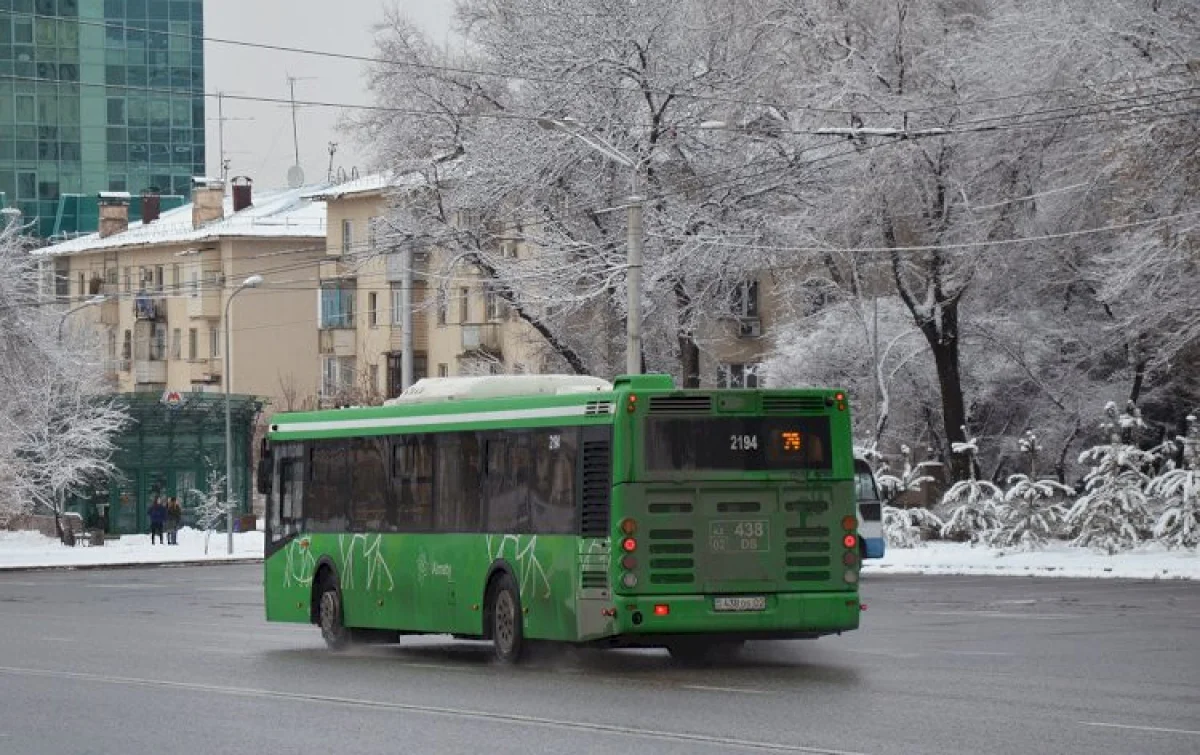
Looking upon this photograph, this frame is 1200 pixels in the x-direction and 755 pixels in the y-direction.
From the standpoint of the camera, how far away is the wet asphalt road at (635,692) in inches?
600

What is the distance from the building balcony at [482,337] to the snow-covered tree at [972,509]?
40.6 m

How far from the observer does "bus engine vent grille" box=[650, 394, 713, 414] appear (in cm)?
2177

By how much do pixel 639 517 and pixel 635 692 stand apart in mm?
A: 2686

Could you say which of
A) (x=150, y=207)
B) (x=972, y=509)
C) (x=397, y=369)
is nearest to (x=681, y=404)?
(x=972, y=509)

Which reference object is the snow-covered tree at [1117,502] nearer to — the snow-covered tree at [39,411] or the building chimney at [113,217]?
the snow-covered tree at [39,411]

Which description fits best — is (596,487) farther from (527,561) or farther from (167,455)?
(167,455)

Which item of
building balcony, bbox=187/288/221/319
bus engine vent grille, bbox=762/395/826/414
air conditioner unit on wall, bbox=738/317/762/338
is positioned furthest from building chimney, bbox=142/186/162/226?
bus engine vent grille, bbox=762/395/826/414

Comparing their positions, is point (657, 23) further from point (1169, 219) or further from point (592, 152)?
point (1169, 219)

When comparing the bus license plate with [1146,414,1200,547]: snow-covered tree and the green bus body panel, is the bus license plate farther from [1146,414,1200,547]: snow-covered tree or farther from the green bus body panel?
[1146,414,1200,547]: snow-covered tree

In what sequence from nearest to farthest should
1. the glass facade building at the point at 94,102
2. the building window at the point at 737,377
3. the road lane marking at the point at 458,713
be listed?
the road lane marking at the point at 458,713, the building window at the point at 737,377, the glass facade building at the point at 94,102

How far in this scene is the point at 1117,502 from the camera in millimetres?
43500

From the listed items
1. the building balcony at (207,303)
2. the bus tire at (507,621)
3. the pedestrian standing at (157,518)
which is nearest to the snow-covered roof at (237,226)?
the building balcony at (207,303)

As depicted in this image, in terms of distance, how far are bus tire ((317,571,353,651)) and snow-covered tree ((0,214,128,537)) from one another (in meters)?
35.7

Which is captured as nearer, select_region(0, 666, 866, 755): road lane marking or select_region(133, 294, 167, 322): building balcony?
select_region(0, 666, 866, 755): road lane marking
